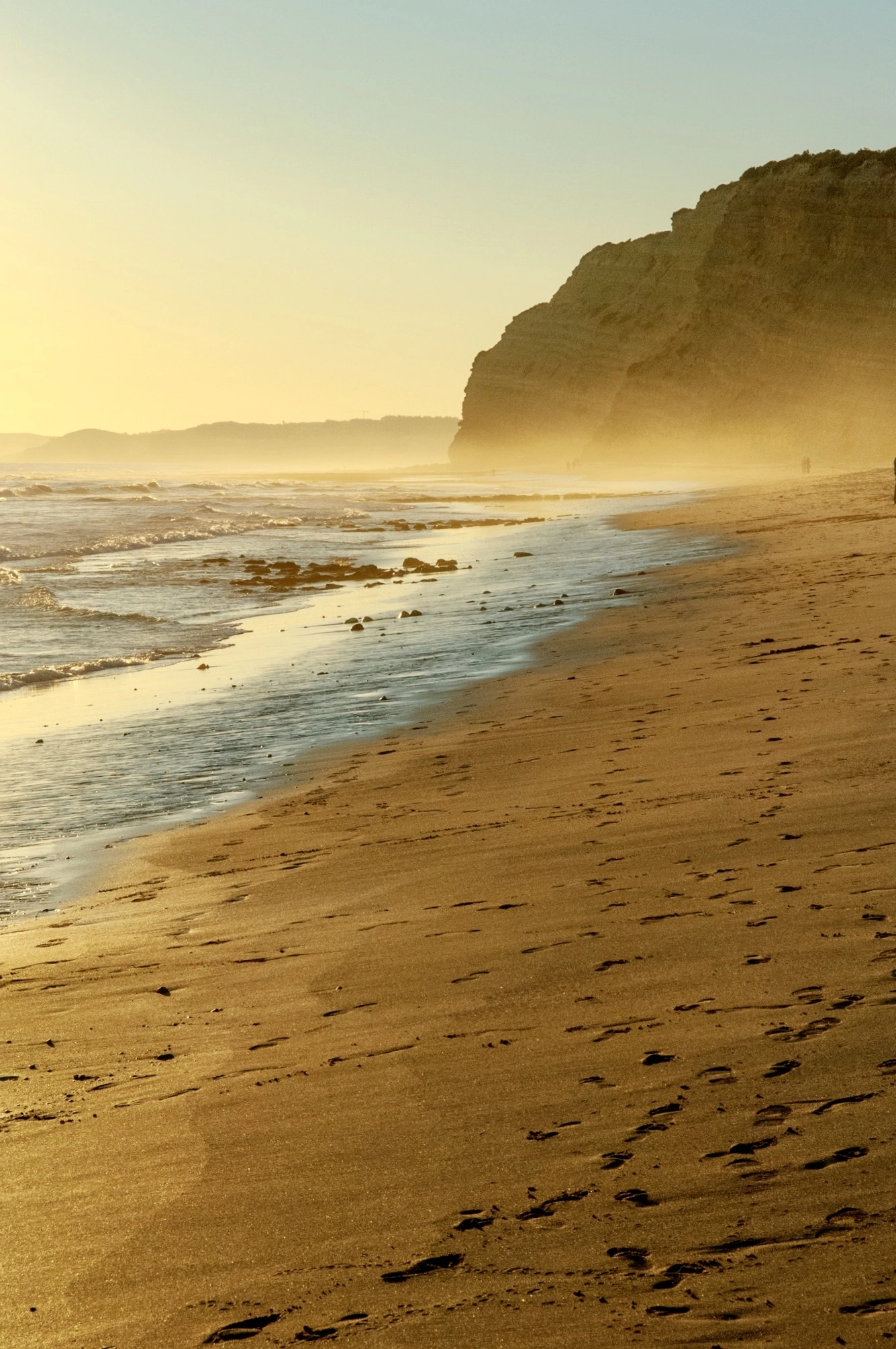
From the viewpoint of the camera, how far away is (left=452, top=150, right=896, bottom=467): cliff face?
305 ft

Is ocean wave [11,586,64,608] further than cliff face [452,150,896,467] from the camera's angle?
No

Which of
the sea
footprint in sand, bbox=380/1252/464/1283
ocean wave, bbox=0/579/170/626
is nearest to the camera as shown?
footprint in sand, bbox=380/1252/464/1283

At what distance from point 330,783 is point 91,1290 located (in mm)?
5629

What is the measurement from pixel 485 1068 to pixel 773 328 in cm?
10435

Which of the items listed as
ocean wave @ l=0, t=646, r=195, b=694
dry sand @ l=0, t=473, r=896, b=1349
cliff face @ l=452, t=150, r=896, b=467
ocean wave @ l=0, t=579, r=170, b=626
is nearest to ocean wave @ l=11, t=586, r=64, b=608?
ocean wave @ l=0, t=579, r=170, b=626

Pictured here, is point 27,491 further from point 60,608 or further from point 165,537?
point 60,608

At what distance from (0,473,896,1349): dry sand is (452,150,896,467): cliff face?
84.9 m

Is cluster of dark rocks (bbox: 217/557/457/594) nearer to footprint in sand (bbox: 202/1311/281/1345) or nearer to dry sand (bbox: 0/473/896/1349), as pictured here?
dry sand (bbox: 0/473/896/1349)

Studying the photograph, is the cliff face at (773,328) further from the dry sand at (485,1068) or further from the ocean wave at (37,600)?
the dry sand at (485,1068)

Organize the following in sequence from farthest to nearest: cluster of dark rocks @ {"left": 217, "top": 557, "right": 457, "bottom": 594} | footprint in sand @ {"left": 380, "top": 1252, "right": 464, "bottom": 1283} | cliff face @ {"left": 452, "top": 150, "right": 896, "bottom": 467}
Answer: cliff face @ {"left": 452, "top": 150, "right": 896, "bottom": 467} → cluster of dark rocks @ {"left": 217, "top": 557, "right": 457, "bottom": 594} → footprint in sand @ {"left": 380, "top": 1252, "right": 464, "bottom": 1283}

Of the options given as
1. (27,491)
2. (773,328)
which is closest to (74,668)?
(27,491)

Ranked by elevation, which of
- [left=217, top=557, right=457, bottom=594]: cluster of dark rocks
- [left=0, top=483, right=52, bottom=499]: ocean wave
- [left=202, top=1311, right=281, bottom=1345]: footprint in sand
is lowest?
[left=202, top=1311, right=281, bottom=1345]: footprint in sand

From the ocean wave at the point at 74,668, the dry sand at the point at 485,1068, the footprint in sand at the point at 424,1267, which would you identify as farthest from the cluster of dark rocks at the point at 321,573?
the footprint in sand at the point at 424,1267

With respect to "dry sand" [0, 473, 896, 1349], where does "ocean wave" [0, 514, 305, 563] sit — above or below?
above
